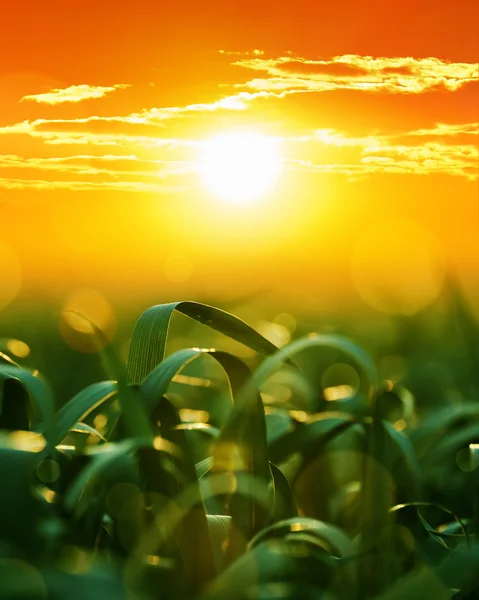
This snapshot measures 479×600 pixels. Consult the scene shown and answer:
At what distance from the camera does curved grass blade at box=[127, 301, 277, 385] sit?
3.18 ft

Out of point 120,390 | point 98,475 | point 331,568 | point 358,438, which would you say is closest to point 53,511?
point 98,475

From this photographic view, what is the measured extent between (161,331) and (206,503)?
0.28m

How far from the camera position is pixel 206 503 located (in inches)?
43.6

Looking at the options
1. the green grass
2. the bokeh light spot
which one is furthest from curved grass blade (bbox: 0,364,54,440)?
the bokeh light spot

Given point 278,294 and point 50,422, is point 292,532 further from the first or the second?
point 278,294

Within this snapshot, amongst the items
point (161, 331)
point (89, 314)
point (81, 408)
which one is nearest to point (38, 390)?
point (81, 408)

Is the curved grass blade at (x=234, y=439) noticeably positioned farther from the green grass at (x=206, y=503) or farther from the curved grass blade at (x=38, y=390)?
the curved grass blade at (x=38, y=390)

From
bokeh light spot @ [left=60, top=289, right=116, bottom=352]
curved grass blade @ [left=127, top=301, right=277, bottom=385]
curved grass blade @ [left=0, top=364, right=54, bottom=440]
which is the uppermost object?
curved grass blade @ [left=127, top=301, right=277, bottom=385]

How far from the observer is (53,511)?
40.1 inches

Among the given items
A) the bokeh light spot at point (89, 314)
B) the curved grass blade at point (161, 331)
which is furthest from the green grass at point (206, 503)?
the bokeh light spot at point (89, 314)

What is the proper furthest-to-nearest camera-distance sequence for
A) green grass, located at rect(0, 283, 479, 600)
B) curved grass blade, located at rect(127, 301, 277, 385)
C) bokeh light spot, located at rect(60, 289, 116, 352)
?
bokeh light spot, located at rect(60, 289, 116, 352), curved grass blade, located at rect(127, 301, 277, 385), green grass, located at rect(0, 283, 479, 600)

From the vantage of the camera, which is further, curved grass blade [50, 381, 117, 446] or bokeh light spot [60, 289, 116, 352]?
bokeh light spot [60, 289, 116, 352]

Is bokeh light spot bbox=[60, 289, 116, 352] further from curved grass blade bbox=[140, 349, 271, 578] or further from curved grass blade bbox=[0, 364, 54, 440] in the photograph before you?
curved grass blade bbox=[140, 349, 271, 578]

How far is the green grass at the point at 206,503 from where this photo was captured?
830mm
